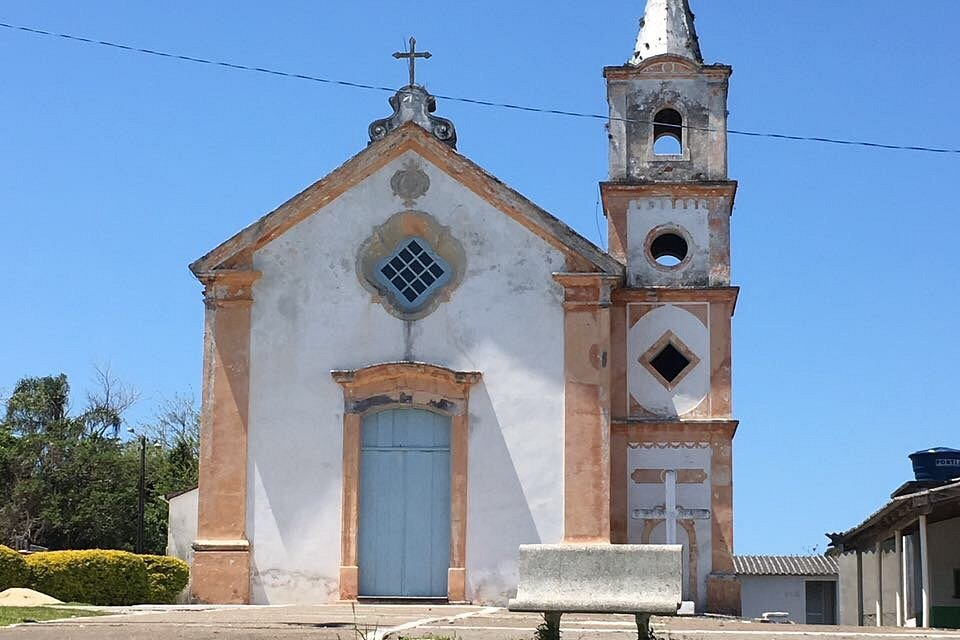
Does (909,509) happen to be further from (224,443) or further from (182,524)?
(182,524)

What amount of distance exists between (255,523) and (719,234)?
9471 mm

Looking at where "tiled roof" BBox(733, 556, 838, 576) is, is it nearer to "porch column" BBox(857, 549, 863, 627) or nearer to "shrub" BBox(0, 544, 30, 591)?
"porch column" BBox(857, 549, 863, 627)

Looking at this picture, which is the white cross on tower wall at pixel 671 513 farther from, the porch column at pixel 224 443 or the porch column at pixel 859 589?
the porch column at pixel 859 589

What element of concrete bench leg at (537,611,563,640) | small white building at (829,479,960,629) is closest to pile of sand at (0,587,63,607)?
concrete bench leg at (537,611,563,640)

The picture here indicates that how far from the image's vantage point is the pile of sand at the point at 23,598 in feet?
72.2

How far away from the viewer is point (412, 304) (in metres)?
25.8

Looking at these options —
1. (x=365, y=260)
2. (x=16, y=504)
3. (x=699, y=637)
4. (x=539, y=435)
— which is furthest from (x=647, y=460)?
(x=16, y=504)

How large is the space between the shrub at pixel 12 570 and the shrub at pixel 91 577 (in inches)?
6.4

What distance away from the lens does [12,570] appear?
2439 centimetres

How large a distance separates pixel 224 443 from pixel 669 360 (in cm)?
772

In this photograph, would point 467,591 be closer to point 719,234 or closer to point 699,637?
point 719,234

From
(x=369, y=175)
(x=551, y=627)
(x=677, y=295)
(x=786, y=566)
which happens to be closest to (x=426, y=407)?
(x=369, y=175)

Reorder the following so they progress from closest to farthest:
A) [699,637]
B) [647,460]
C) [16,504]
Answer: [699,637], [647,460], [16,504]

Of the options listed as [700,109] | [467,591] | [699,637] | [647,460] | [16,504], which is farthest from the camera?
[16,504]
